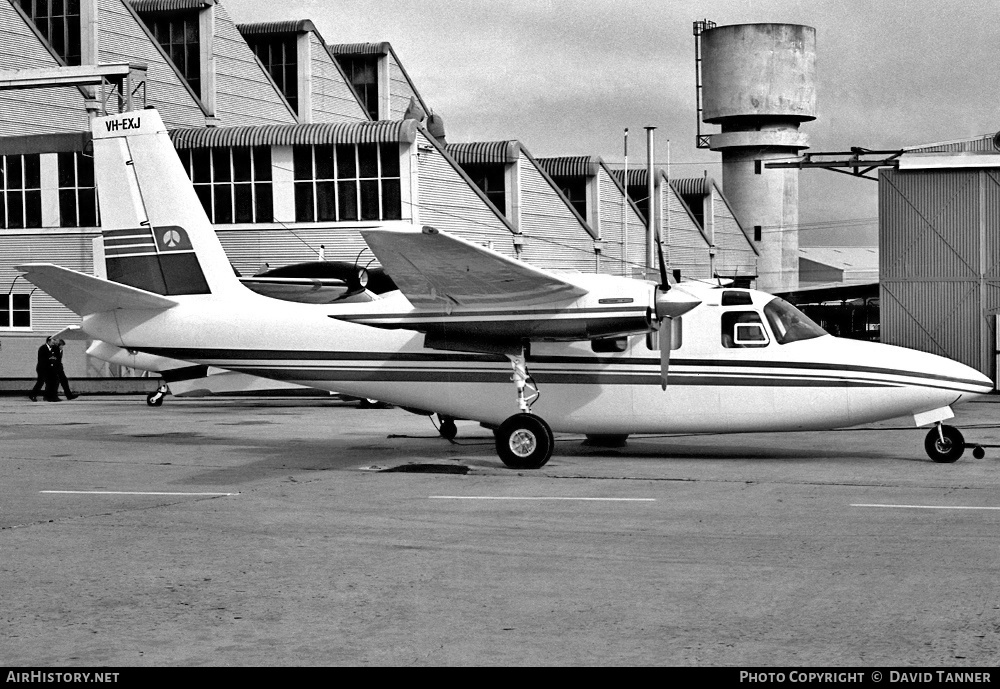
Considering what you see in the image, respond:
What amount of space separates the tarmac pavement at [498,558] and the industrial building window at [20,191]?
100 feet

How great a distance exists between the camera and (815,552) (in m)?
10.6

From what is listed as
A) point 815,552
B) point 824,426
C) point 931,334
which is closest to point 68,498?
point 815,552

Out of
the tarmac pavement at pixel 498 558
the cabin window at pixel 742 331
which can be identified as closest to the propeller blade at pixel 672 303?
the cabin window at pixel 742 331

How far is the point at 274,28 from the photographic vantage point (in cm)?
6469

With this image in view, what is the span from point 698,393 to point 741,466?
4.27ft

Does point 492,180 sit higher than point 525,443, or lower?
higher

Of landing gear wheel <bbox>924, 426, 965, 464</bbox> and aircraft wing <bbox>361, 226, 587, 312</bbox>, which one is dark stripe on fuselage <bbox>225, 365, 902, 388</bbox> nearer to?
landing gear wheel <bbox>924, 426, 965, 464</bbox>

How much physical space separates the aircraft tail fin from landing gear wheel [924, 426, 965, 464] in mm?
11078

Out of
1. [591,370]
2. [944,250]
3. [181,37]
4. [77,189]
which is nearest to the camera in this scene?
[591,370]

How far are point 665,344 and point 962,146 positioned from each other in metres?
24.7

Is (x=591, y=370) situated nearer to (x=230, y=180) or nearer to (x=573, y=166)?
(x=230, y=180)

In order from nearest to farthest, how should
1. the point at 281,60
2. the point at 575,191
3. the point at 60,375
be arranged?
1. the point at 60,375
2. the point at 575,191
3. the point at 281,60

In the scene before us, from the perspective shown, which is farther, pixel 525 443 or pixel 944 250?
pixel 944 250

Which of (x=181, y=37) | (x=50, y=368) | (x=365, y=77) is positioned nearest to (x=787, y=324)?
(x=50, y=368)
